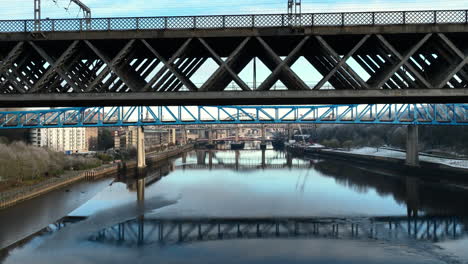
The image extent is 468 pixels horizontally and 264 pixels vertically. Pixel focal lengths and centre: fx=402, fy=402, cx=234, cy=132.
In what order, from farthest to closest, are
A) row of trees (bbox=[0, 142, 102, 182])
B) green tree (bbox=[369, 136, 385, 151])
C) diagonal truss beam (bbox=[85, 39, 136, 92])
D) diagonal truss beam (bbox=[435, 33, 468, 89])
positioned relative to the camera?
1. green tree (bbox=[369, 136, 385, 151])
2. row of trees (bbox=[0, 142, 102, 182])
3. diagonal truss beam (bbox=[85, 39, 136, 92])
4. diagonal truss beam (bbox=[435, 33, 468, 89])

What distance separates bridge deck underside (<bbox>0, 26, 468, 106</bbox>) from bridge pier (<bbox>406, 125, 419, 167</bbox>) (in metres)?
62.6

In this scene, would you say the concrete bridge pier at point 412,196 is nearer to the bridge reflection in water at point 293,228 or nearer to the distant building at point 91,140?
the bridge reflection in water at point 293,228

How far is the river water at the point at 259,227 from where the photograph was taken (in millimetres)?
22234

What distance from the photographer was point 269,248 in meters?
23.8

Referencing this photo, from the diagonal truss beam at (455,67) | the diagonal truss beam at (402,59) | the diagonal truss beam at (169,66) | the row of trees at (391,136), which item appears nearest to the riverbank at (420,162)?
the row of trees at (391,136)

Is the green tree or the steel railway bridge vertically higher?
the steel railway bridge

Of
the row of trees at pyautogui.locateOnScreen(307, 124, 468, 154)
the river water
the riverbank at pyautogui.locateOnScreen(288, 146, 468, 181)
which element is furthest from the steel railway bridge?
the row of trees at pyautogui.locateOnScreen(307, 124, 468, 154)

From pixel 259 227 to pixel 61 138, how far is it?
105m

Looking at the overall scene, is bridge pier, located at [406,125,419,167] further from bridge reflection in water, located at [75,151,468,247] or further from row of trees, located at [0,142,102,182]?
row of trees, located at [0,142,102,182]

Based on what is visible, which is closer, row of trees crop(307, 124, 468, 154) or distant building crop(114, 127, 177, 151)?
row of trees crop(307, 124, 468, 154)

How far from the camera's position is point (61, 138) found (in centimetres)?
11981

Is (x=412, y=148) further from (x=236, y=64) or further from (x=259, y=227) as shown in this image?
(x=236, y=64)

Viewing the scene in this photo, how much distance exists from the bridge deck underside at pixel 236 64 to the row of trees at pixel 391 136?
7139 cm

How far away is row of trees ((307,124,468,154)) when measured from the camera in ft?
260
